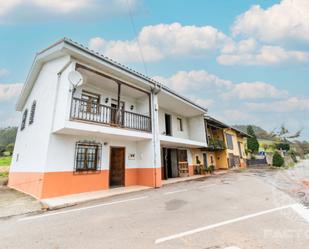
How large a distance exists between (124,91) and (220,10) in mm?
9257

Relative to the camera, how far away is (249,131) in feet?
107

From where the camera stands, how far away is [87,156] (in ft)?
30.2

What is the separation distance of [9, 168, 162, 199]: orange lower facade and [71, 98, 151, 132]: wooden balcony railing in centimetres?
278

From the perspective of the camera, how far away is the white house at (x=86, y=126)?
7762mm

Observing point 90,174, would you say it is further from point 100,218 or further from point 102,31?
point 102,31

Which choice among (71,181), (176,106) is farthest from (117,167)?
(176,106)

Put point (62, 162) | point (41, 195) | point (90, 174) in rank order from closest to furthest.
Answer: point (41, 195) → point (62, 162) → point (90, 174)

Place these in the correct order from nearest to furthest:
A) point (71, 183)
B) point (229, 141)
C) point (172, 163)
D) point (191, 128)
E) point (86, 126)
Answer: point (86, 126) → point (71, 183) → point (172, 163) → point (191, 128) → point (229, 141)

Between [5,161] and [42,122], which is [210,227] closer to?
[42,122]

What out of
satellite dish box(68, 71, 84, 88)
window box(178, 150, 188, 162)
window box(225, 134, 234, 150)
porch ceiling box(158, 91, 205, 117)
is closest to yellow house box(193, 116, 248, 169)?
window box(225, 134, 234, 150)

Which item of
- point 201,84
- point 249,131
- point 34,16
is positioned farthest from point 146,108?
point 249,131

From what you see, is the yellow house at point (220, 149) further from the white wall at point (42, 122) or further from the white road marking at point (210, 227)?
the white wall at point (42, 122)

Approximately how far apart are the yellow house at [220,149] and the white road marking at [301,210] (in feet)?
40.5

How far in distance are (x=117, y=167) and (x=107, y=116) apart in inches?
137
